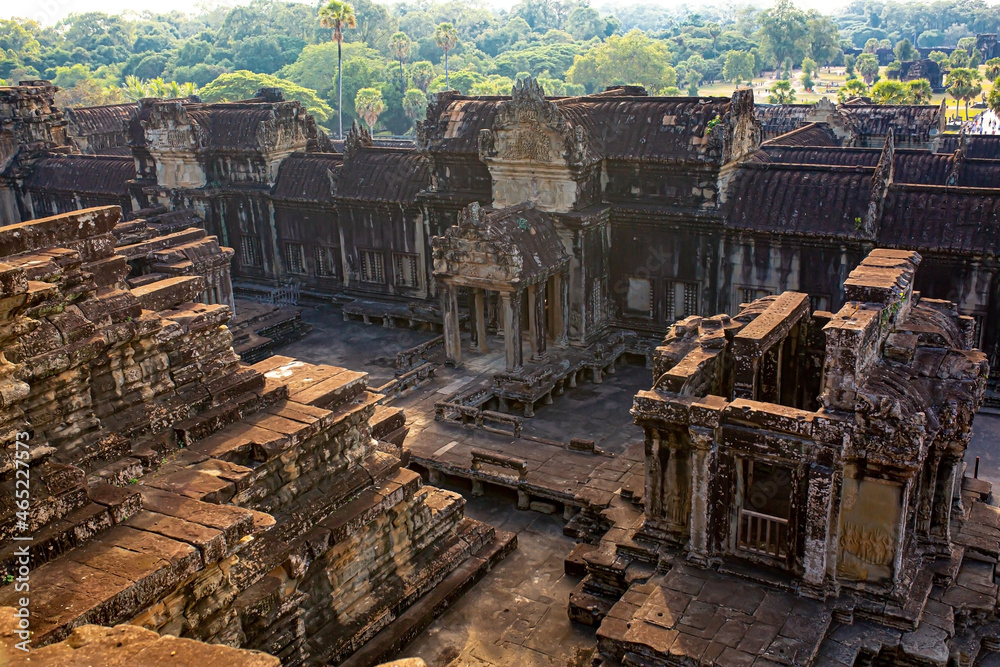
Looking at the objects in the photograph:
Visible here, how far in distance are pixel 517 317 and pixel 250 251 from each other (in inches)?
556

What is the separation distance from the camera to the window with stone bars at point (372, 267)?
31.0m

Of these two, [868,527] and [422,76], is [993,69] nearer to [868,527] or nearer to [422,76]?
[422,76]

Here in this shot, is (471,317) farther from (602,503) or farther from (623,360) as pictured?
(602,503)

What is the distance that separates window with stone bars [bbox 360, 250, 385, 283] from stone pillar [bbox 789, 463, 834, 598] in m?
20.2

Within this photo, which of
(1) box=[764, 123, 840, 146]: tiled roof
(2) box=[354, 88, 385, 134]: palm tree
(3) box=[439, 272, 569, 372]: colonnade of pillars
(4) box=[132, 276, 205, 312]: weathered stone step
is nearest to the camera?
(4) box=[132, 276, 205, 312]: weathered stone step

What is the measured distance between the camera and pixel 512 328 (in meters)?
23.9

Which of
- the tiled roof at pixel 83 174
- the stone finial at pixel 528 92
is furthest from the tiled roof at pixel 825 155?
the tiled roof at pixel 83 174

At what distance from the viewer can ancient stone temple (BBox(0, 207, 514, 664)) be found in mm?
10344

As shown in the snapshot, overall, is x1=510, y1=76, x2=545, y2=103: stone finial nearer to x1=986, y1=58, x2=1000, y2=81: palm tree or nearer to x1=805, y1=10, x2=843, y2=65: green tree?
x1=986, y1=58, x2=1000, y2=81: palm tree

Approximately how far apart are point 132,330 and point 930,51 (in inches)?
6062

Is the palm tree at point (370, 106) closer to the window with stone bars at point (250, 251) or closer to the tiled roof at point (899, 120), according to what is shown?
the tiled roof at point (899, 120)

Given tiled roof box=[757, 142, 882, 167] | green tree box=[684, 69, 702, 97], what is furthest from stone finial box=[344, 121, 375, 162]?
A: green tree box=[684, 69, 702, 97]

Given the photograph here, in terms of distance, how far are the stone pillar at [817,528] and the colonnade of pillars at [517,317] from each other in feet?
37.8

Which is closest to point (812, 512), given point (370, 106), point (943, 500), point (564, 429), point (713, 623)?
point (713, 623)
